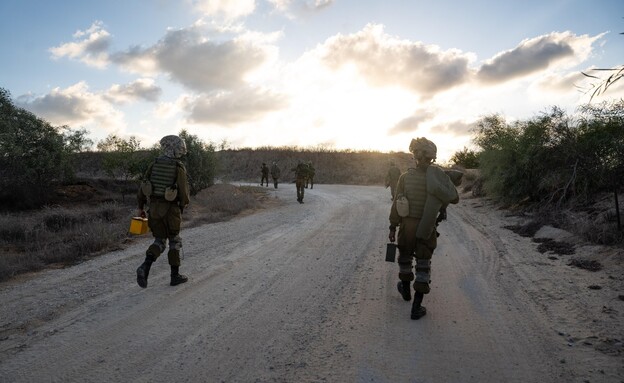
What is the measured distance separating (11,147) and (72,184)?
5182 millimetres

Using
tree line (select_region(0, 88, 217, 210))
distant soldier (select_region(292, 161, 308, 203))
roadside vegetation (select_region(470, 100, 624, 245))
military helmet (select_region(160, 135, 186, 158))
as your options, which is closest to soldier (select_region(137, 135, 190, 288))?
military helmet (select_region(160, 135, 186, 158))

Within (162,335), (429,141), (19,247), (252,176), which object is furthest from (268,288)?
(252,176)

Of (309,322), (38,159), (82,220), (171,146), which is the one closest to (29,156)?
(38,159)

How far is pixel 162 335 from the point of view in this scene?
4391 millimetres

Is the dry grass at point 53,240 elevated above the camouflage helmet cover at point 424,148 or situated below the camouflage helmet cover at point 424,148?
below

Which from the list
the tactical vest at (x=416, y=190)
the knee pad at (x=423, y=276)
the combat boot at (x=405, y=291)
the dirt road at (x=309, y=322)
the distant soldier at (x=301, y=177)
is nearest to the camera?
the dirt road at (x=309, y=322)

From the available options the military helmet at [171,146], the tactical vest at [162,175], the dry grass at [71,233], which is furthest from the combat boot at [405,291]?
the dry grass at [71,233]

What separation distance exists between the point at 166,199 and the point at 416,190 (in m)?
3.48

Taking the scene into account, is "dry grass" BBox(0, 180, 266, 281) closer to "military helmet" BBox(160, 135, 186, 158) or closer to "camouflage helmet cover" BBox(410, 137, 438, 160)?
"military helmet" BBox(160, 135, 186, 158)

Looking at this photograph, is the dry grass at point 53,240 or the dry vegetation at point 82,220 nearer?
the dry grass at point 53,240

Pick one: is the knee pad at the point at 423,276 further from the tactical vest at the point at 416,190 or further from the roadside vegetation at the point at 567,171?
the roadside vegetation at the point at 567,171

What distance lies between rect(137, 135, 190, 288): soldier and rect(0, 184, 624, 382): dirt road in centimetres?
48

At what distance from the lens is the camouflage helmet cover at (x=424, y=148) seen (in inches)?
207

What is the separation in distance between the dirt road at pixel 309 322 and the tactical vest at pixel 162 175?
1.43 meters
